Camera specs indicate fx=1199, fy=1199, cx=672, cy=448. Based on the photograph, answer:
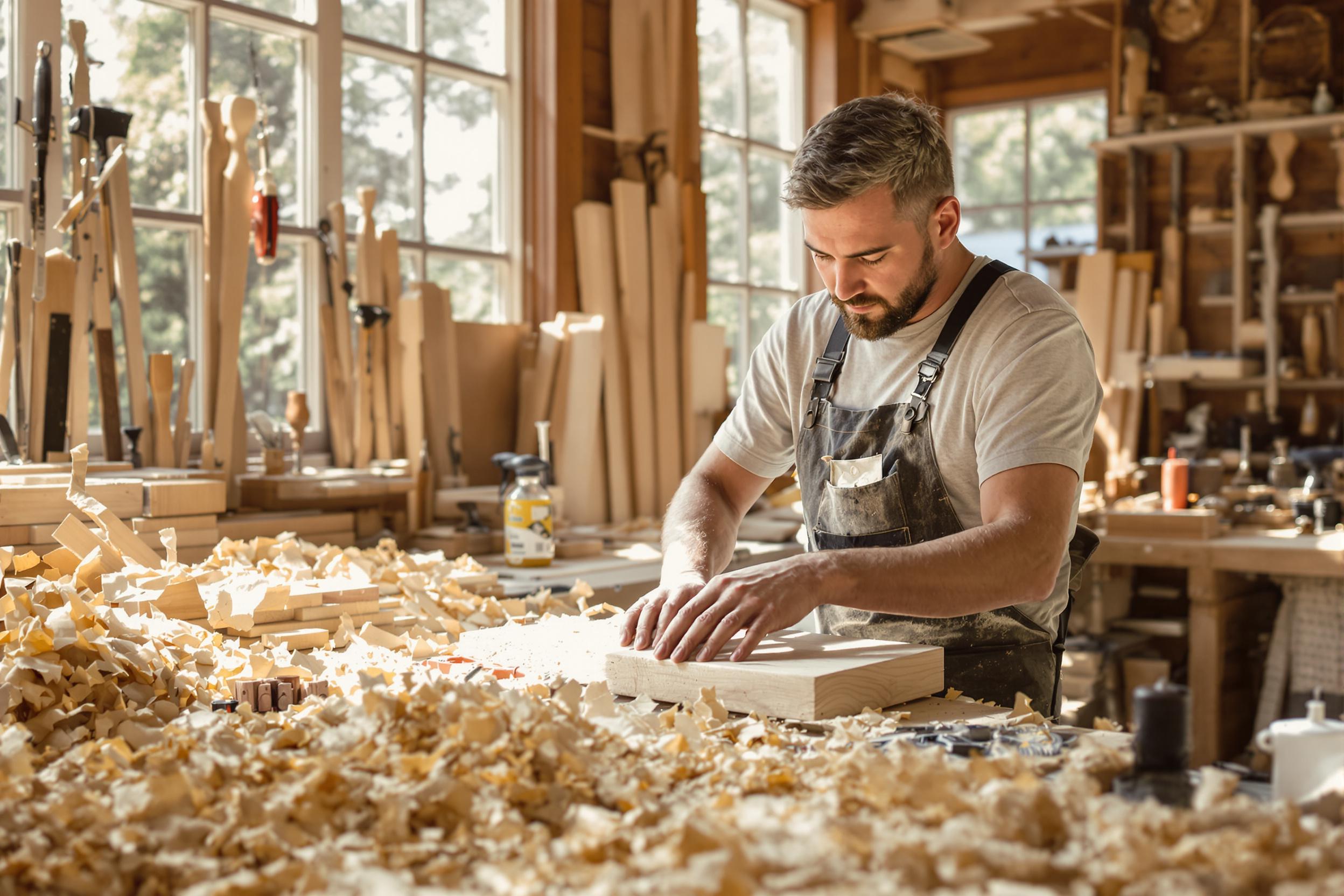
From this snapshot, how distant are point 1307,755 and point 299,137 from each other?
10.9 feet

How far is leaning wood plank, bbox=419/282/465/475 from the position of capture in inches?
141

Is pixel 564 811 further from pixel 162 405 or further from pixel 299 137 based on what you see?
pixel 299 137

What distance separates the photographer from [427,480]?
11.1 ft

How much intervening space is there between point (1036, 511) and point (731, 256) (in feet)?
12.5

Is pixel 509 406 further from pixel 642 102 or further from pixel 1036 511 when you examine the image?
pixel 1036 511

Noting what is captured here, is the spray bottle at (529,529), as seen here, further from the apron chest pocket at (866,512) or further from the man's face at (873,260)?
the man's face at (873,260)

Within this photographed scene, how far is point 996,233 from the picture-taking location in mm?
6629

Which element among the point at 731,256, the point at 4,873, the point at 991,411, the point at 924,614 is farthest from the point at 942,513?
the point at 731,256

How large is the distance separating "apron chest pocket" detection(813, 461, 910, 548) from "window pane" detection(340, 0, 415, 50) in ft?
8.15

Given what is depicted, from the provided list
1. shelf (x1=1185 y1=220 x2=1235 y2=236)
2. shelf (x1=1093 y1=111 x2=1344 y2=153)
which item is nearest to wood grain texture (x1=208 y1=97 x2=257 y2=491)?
shelf (x1=1093 y1=111 x2=1344 y2=153)

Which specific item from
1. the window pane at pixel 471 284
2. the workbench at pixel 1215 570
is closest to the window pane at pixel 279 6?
the window pane at pixel 471 284

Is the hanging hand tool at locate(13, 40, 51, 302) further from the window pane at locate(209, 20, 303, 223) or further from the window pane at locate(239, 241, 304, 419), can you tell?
the window pane at locate(239, 241, 304, 419)

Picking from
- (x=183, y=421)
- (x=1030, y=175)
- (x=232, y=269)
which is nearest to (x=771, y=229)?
(x=1030, y=175)

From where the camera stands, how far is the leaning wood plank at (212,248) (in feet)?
9.95
